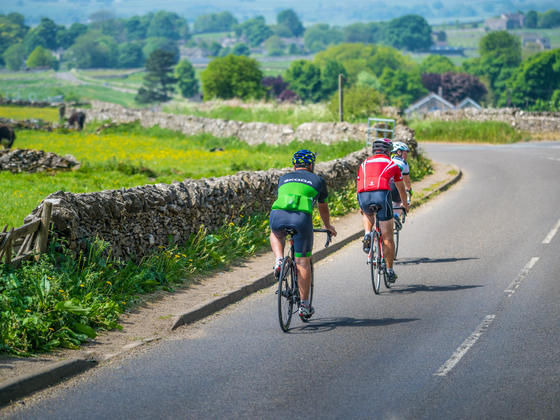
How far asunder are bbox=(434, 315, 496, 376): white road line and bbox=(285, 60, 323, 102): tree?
184 metres

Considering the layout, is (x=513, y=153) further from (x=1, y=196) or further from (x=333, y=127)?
(x=1, y=196)

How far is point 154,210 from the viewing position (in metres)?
11.6

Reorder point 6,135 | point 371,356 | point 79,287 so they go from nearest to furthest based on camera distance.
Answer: point 371,356 < point 79,287 < point 6,135

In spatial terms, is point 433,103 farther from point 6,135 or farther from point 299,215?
point 299,215

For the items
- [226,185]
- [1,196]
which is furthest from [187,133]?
[226,185]

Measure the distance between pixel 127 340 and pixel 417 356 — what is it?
128 inches

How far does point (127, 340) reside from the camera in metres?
8.69

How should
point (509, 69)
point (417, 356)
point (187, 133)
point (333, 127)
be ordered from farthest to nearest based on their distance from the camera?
point (509, 69) → point (187, 133) → point (333, 127) → point (417, 356)

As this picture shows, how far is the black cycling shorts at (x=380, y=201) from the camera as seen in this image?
36.1 feet

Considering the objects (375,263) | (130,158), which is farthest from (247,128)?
(375,263)

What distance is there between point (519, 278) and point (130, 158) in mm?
20149

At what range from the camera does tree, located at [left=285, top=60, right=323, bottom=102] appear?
19225cm

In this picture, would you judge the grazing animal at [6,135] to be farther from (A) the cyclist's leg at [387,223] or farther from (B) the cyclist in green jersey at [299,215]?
(B) the cyclist in green jersey at [299,215]

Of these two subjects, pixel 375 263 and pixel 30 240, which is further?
pixel 375 263
